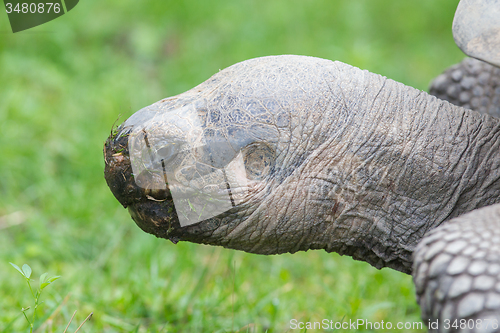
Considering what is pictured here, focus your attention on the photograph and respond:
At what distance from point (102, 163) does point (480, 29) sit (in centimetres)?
282

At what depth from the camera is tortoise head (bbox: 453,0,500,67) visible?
1769 mm

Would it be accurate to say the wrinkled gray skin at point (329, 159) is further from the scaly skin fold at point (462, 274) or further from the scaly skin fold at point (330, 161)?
the scaly skin fold at point (462, 274)

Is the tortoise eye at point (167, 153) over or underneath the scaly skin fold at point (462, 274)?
over

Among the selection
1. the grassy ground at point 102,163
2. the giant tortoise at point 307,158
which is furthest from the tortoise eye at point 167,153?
the grassy ground at point 102,163

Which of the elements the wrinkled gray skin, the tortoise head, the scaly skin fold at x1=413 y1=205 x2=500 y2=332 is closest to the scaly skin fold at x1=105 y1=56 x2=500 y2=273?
the wrinkled gray skin

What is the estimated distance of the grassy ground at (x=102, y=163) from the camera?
2.65 m

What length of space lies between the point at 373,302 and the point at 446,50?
13.1 ft

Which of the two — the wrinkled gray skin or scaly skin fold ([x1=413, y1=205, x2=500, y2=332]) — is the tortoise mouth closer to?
the wrinkled gray skin

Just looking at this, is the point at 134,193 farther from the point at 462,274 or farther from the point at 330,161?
the point at 462,274

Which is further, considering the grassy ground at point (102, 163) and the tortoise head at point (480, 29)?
the grassy ground at point (102, 163)

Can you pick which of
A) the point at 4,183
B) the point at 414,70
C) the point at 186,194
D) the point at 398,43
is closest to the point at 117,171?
the point at 186,194

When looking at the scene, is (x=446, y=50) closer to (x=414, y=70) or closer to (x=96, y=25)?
(x=414, y=70)

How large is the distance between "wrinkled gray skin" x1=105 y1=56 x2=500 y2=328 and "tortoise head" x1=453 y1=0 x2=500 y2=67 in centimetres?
26

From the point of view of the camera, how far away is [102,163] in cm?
382
